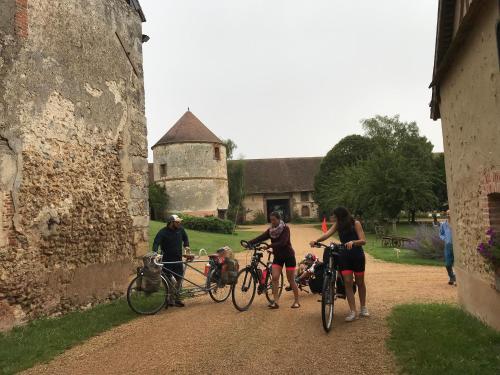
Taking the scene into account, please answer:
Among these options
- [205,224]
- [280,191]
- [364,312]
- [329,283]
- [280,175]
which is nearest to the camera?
[329,283]

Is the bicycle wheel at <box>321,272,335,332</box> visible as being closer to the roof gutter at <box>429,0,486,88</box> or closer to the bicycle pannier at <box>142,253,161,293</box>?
the bicycle pannier at <box>142,253,161,293</box>

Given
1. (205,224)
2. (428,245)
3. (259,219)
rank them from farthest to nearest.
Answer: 1. (259,219)
2. (205,224)
3. (428,245)

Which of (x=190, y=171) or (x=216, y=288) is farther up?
(x=190, y=171)

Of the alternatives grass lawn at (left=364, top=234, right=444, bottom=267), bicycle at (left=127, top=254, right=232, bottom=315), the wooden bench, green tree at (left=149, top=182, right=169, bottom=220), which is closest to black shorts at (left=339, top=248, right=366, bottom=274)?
bicycle at (left=127, top=254, right=232, bottom=315)

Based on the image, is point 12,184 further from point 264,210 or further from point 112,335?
point 264,210

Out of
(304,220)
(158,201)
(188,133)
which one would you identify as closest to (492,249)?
(158,201)

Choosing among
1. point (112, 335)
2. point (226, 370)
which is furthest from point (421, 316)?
point (112, 335)

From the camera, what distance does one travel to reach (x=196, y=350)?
19.2 feet

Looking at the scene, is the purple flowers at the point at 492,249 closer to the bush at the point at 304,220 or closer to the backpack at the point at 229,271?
the backpack at the point at 229,271

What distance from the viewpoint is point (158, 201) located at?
1521 inches

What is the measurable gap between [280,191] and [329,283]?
44551mm

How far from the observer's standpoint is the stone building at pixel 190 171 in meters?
38.9

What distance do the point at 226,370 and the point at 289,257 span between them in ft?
10.8

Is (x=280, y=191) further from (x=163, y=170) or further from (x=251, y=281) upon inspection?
(x=251, y=281)
